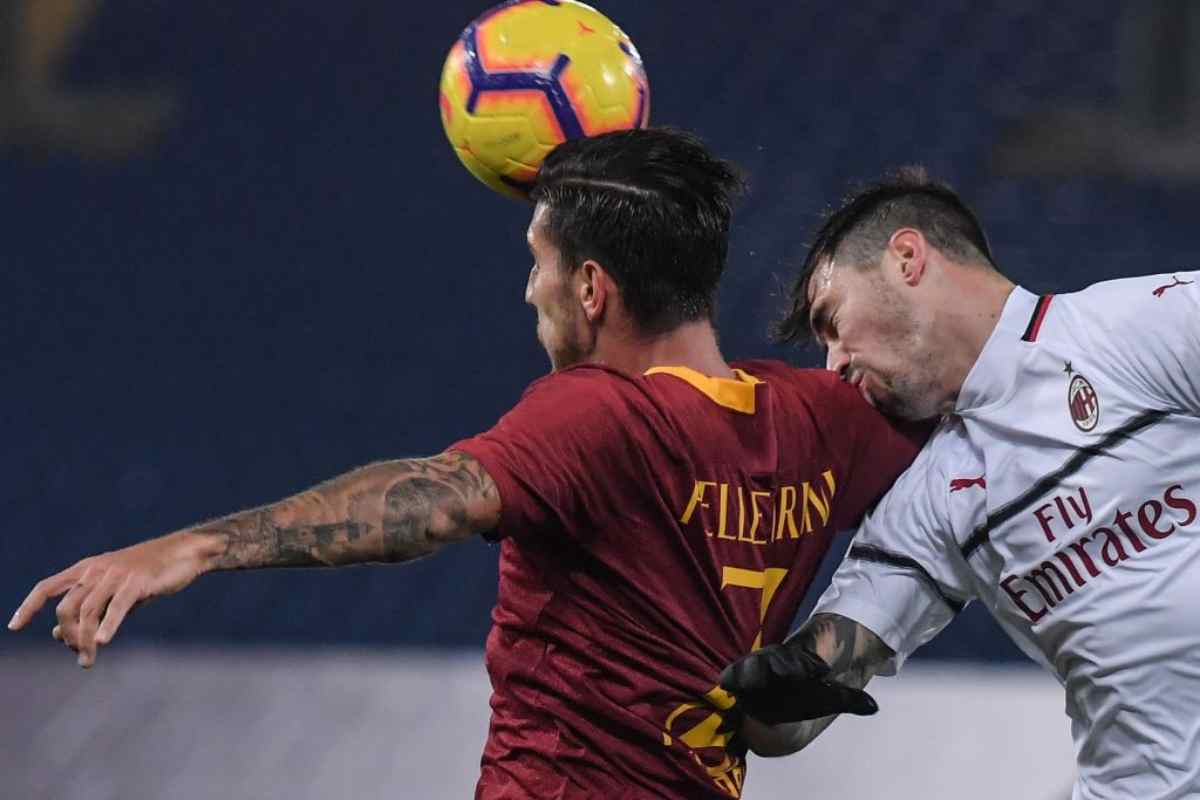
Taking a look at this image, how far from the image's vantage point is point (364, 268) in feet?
16.1

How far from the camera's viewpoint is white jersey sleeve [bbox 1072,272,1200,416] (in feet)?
6.99

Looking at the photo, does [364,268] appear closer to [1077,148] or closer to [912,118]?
[912,118]

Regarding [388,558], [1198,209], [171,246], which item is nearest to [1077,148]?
[1198,209]

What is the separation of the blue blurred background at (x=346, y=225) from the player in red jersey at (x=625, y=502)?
1957 millimetres

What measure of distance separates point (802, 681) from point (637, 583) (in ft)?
0.75

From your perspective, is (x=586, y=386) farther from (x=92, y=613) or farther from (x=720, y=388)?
(x=92, y=613)

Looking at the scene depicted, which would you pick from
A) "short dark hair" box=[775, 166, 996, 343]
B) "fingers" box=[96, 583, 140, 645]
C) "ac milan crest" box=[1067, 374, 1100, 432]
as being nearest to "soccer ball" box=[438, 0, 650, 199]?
"short dark hair" box=[775, 166, 996, 343]

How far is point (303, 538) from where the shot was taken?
1743mm

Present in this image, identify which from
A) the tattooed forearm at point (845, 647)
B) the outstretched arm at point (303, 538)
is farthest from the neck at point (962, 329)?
the outstretched arm at point (303, 538)

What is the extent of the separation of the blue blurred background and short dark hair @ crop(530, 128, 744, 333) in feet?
6.60

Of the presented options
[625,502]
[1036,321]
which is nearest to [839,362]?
[1036,321]

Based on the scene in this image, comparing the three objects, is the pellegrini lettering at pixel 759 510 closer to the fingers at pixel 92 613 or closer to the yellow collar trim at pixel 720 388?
the yellow collar trim at pixel 720 388

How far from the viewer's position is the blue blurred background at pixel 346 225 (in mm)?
4254

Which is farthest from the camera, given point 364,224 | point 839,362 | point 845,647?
point 364,224
